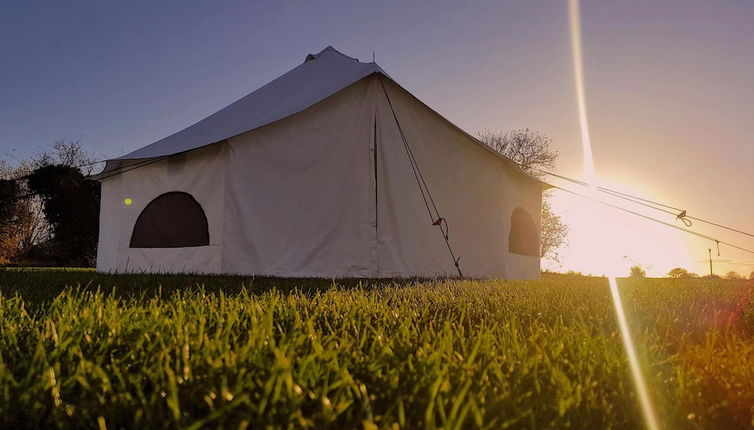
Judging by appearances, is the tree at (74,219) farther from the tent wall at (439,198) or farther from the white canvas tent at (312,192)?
the tent wall at (439,198)

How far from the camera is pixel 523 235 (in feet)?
26.6

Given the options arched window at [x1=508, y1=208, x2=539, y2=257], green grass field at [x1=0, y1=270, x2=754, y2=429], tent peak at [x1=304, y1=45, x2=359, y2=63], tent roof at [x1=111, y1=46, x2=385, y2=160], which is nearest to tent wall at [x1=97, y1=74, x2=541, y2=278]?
tent roof at [x1=111, y1=46, x2=385, y2=160]

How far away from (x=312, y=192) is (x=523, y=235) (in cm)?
417

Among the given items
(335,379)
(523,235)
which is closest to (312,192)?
(523,235)

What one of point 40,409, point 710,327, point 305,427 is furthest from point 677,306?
point 40,409

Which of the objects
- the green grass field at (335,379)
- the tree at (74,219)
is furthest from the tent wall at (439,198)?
the tree at (74,219)

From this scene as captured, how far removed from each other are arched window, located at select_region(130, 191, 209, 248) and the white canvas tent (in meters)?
0.02

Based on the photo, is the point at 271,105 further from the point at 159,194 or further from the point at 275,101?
the point at 159,194

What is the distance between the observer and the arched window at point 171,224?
18.1 feet

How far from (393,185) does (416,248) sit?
2.71 feet

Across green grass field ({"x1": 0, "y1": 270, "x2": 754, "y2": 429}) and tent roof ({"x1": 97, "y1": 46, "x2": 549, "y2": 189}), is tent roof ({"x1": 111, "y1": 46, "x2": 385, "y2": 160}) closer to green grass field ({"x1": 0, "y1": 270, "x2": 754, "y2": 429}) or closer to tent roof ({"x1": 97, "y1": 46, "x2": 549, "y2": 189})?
tent roof ({"x1": 97, "y1": 46, "x2": 549, "y2": 189})

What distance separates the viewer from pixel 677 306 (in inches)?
116

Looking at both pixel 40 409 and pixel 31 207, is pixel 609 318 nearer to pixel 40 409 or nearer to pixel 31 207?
pixel 40 409

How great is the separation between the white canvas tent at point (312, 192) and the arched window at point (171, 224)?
0.02m
